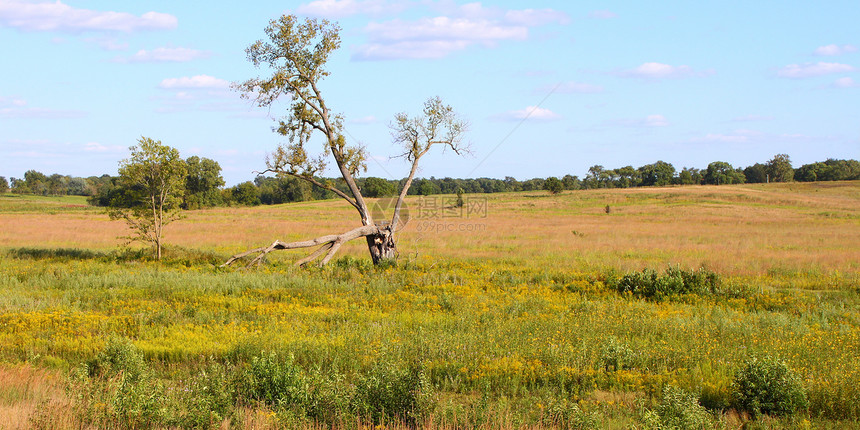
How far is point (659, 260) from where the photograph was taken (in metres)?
23.5

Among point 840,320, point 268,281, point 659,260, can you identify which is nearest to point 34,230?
point 268,281

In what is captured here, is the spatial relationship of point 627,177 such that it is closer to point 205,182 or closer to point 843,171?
point 843,171

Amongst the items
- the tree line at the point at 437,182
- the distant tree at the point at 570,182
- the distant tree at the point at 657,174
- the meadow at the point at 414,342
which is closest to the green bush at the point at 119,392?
the meadow at the point at 414,342

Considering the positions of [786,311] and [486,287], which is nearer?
[786,311]

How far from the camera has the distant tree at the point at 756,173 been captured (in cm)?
15588

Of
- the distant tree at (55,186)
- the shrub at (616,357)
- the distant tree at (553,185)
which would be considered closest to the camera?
the shrub at (616,357)

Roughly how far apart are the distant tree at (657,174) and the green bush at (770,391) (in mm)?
157159

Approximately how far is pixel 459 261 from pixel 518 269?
321 cm

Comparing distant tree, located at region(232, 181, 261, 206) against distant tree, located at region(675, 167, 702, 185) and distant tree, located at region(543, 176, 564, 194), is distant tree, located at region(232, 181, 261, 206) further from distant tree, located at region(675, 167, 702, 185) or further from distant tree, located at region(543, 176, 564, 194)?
distant tree, located at region(675, 167, 702, 185)

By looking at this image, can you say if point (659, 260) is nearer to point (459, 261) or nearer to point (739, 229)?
point (459, 261)

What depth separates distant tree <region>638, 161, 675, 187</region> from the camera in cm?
15588

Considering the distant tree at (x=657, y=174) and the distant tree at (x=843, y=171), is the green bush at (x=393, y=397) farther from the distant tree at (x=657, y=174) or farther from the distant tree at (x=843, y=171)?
the distant tree at (x=843, y=171)

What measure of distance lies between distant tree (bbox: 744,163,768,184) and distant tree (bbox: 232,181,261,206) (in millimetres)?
134583

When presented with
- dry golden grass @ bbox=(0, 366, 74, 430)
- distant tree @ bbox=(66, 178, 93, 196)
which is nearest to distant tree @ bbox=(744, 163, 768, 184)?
dry golden grass @ bbox=(0, 366, 74, 430)
